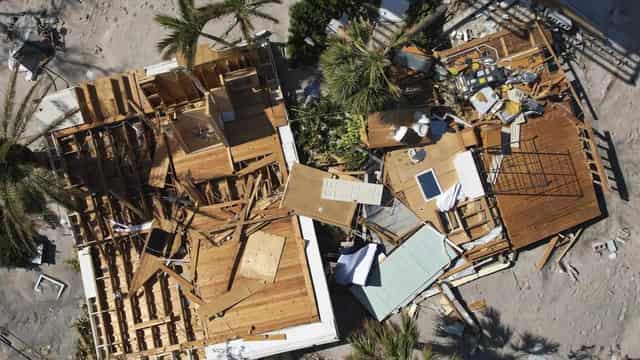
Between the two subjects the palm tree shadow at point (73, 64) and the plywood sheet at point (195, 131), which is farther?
the palm tree shadow at point (73, 64)

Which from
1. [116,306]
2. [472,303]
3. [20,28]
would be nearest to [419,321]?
[472,303]

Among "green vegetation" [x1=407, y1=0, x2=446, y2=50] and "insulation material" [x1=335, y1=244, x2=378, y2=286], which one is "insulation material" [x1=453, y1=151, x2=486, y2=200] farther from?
"green vegetation" [x1=407, y1=0, x2=446, y2=50]

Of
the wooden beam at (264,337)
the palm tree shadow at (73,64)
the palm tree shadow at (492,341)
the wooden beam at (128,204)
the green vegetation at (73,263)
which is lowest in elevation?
the palm tree shadow at (492,341)

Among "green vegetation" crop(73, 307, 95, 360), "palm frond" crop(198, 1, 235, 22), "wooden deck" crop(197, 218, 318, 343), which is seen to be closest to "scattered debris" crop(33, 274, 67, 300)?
"green vegetation" crop(73, 307, 95, 360)

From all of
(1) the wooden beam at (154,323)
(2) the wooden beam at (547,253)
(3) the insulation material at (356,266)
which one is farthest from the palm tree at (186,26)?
(2) the wooden beam at (547,253)

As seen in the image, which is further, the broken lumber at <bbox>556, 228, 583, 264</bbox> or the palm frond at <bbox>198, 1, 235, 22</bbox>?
the broken lumber at <bbox>556, 228, 583, 264</bbox>

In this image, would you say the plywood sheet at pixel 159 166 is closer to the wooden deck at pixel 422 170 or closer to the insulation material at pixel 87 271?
the insulation material at pixel 87 271

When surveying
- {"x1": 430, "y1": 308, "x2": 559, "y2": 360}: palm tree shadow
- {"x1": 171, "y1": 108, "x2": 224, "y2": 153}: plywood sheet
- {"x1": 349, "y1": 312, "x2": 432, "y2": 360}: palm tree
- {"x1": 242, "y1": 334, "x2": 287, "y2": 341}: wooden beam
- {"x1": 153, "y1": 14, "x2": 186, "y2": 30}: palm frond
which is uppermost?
{"x1": 153, "y1": 14, "x2": 186, "y2": 30}: palm frond
